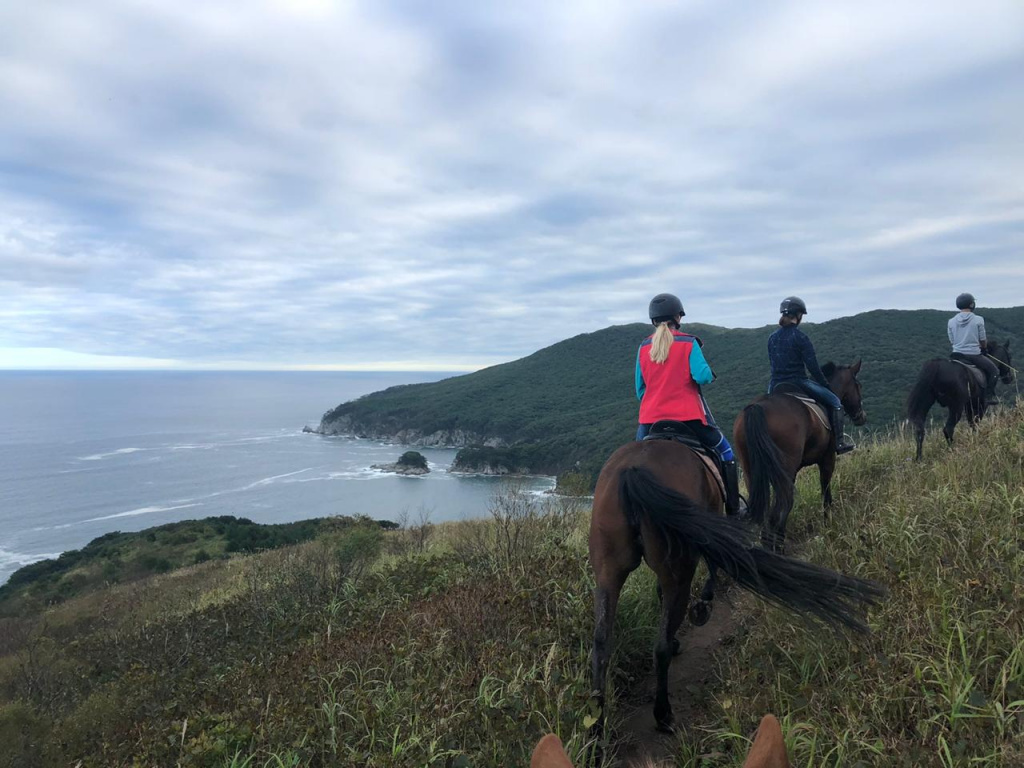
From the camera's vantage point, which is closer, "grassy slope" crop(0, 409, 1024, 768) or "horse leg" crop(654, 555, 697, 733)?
"grassy slope" crop(0, 409, 1024, 768)

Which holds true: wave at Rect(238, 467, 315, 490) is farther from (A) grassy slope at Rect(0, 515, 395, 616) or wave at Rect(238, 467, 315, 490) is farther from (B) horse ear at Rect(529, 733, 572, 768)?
(B) horse ear at Rect(529, 733, 572, 768)

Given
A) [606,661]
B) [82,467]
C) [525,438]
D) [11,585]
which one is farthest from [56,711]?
[82,467]

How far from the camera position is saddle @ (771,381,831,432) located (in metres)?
6.23

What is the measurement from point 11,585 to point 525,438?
215ft

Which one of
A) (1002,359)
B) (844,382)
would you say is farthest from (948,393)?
(844,382)

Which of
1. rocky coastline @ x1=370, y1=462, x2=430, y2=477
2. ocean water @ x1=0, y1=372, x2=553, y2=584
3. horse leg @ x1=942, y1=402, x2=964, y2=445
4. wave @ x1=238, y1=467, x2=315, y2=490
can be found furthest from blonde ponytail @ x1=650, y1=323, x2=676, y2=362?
rocky coastline @ x1=370, y1=462, x2=430, y2=477

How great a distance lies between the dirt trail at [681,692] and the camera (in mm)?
3496

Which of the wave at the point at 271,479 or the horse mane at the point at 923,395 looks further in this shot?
the wave at the point at 271,479

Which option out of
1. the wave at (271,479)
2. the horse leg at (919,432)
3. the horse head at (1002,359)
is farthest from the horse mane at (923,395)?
the wave at (271,479)

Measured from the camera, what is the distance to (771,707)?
3.21m

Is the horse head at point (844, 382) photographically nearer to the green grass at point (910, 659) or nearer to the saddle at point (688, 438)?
the green grass at point (910, 659)

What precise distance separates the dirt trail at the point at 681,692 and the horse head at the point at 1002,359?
8.14m

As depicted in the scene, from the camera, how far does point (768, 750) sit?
4.98 ft

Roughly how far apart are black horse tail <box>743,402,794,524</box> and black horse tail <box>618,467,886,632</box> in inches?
71.6
